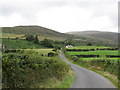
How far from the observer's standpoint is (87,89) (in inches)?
703

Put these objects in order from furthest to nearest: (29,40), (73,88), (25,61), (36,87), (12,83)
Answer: (29,40) < (73,88) < (25,61) < (36,87) < (12,83)

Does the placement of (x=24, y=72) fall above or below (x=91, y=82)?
above

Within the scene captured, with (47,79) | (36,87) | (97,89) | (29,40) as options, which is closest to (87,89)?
(97,89)

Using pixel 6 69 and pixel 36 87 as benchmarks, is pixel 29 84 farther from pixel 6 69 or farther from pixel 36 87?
pixel 6 69

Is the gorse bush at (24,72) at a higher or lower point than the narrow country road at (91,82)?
higher

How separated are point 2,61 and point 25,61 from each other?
2.23 meters

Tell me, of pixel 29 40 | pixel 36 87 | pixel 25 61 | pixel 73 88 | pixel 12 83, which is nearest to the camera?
pixel 12 83

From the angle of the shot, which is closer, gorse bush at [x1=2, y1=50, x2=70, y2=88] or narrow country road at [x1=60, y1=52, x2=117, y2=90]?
gorse bush at [x1=2, y1=50, x2=70, y2=88]

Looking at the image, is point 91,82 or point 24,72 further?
point 91,82

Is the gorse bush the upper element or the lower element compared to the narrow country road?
upper

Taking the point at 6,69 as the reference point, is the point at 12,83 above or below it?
below

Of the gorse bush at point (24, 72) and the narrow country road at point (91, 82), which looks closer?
the gorse bush at point (24, 72)

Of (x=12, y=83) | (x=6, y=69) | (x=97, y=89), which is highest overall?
(x=6, y=69)

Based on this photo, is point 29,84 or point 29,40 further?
point 29,40
